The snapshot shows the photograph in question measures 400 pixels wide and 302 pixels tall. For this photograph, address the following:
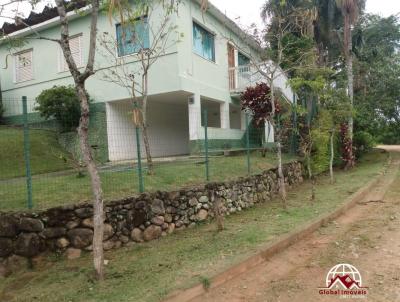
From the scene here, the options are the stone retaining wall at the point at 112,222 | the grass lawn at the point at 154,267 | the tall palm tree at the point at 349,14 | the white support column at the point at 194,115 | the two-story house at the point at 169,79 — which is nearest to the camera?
the grass lawn at the point at 154,267

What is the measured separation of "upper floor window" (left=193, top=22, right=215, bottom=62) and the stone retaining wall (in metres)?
6.91

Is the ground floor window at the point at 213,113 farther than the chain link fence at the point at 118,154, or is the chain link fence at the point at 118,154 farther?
the ground floor window at the point at 213,113

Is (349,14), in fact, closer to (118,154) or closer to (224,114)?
(224,114)

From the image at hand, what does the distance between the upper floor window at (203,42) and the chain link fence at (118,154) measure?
8.37ft

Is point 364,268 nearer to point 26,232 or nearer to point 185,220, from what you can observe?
point 185,220

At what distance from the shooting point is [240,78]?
1659 centimetres

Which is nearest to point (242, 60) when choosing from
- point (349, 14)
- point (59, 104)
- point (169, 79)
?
point (349, 14)

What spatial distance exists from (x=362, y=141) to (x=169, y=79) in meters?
12.0

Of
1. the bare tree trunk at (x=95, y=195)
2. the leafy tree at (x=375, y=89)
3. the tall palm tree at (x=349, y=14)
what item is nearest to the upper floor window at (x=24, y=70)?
the bare tree trunk at (x=95, y=195)

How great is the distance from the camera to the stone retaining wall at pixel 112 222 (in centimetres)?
543

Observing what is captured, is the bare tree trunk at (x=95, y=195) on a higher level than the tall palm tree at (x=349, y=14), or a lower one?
lower

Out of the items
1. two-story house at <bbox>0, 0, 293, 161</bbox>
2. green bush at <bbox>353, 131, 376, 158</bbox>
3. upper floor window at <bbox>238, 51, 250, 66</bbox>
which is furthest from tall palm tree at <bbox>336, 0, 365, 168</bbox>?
upper floor window at <bbox>238, 51, 250, 66</bbox>

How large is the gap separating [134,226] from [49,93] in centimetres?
846

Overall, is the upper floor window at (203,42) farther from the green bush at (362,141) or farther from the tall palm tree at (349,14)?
the green bush at (362,141)
